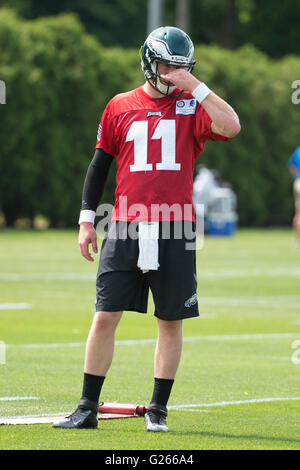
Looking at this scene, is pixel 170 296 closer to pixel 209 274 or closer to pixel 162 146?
pixel 162 146


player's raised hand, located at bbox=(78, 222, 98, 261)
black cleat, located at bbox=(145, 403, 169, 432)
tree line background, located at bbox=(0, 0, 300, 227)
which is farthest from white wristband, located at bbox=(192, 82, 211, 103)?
tree line background, located at bbox=(0, 0, 300, 227)

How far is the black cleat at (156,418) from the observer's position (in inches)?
257

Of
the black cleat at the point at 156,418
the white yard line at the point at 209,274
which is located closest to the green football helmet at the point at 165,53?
the black cleat at the point at 156,418

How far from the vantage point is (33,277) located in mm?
17750

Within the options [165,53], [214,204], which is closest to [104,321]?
[165,53]

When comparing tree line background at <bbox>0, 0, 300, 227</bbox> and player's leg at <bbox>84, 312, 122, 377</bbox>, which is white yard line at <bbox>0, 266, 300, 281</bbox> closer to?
player's leg at <bbox>84, 312, 122, 377</bbox>

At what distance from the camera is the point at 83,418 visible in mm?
6547

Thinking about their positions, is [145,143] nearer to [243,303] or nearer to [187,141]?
[187,141]

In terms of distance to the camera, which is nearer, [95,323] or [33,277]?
[95,323]

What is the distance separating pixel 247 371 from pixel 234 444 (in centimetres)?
303

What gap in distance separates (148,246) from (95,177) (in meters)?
0.58

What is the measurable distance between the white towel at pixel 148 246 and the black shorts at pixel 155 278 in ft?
0.13

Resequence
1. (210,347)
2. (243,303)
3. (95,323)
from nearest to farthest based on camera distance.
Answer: (95,323) → (210,347) → (243,303)

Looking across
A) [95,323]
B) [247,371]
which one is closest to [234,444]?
[95,323]
